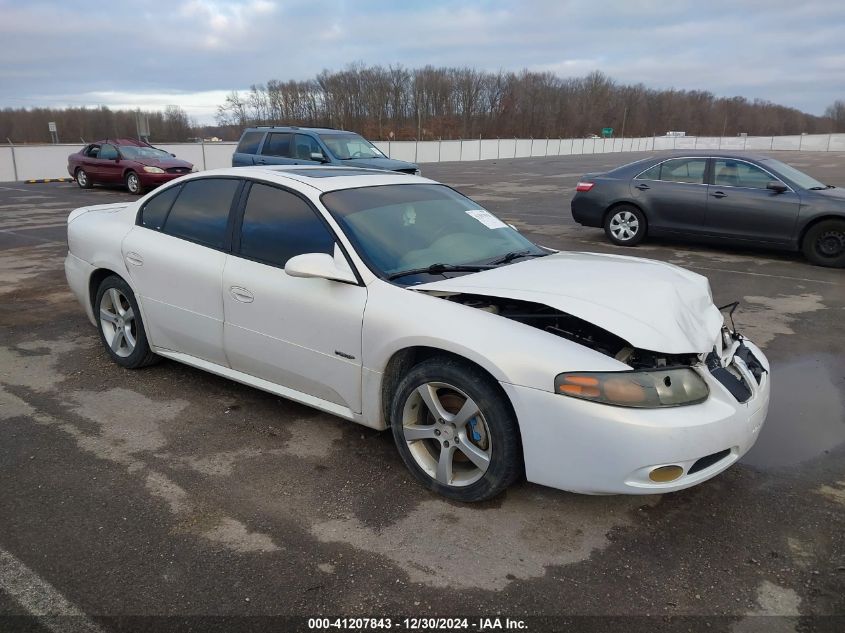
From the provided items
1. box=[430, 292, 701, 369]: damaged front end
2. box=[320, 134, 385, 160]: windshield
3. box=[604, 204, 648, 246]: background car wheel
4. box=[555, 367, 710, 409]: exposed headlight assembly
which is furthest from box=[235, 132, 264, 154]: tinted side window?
box=[555, 367, 710, 409]: exposed headlight assembly

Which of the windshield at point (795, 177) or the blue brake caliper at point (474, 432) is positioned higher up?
the windshield at point (795, 177)

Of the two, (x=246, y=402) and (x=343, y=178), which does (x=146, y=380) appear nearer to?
(x=246, y=402)

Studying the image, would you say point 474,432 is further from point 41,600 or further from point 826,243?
point 826,243

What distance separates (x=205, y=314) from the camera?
159 inches

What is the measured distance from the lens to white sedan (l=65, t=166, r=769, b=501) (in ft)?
9.07

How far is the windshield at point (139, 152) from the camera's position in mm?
18859

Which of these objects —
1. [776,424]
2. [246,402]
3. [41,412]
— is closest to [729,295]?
[776,424]

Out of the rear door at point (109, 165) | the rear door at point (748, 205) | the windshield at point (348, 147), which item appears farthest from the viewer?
the rear door at point (109, 165)

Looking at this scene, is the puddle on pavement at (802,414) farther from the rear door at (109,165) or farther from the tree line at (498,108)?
the tree line at (498,108)

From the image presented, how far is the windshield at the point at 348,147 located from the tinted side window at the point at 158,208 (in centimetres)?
915

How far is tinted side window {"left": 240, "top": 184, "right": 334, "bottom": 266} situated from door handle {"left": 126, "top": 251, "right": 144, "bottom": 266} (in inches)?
37.9

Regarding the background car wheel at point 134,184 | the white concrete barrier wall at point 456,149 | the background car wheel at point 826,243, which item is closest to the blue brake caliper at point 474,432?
the background car wheel at point 826,243

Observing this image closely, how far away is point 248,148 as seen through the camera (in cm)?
1410

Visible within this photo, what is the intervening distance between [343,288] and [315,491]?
3.51 ft
